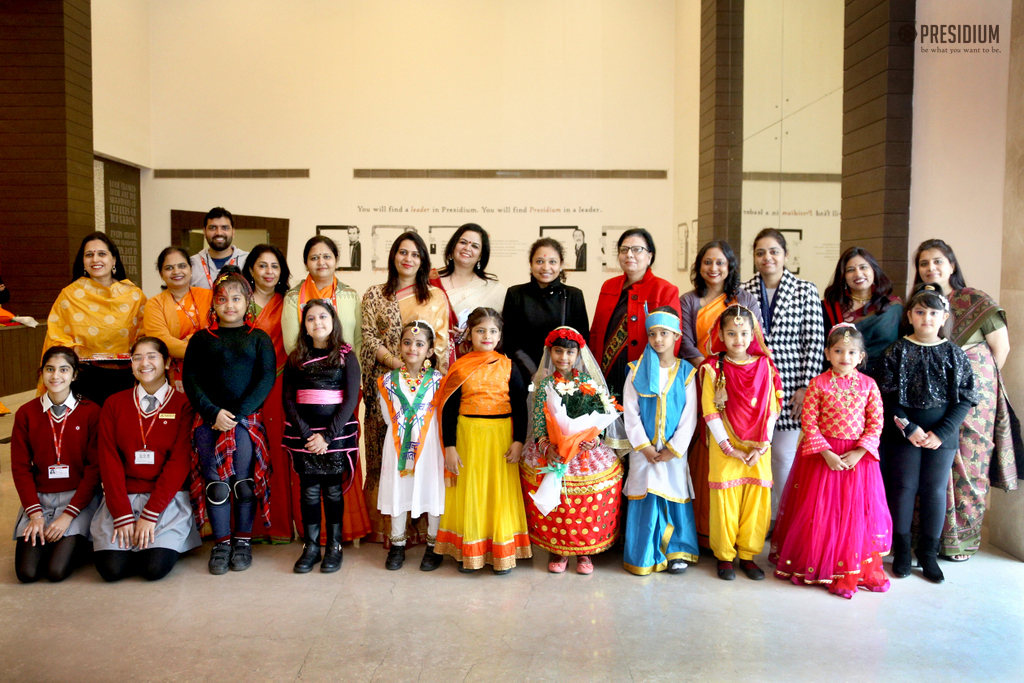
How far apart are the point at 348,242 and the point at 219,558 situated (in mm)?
5512

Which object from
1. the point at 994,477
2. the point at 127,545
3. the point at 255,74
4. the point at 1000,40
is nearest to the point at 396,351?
the point at 127,545

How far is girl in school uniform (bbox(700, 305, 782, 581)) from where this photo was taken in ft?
10.3

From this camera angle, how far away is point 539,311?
3561 millimetres

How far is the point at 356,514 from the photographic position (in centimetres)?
356

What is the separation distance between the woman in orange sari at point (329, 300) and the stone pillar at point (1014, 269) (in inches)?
123

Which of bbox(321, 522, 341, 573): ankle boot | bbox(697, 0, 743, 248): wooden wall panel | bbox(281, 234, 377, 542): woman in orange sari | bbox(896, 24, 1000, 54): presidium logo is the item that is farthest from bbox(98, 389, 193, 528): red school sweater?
bbox(697, 0, 743, 248): wooden wall panel

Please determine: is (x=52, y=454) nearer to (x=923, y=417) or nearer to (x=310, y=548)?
(x=310, y=548)

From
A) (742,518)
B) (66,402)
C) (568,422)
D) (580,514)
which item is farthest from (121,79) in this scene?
(742,518)

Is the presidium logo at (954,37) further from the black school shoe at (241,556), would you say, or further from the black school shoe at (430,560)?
the black school shoe at (241,556)

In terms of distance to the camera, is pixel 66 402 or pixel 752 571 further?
pixel 66 402

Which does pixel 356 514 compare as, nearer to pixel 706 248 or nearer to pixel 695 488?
pixel 695 488

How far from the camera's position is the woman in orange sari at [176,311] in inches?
141

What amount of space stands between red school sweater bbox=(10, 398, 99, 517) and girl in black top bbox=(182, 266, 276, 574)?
0.48 metres

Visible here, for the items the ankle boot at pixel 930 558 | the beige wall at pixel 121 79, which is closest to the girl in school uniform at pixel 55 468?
the ankle boot at pixel 930 558
